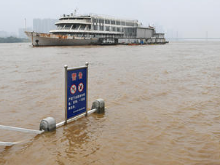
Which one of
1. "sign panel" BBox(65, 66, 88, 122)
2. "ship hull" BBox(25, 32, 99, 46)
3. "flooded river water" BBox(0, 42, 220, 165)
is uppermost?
"ship hull" BBox(25, 32, 99, 46)

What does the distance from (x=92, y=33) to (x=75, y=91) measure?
52.0 meters

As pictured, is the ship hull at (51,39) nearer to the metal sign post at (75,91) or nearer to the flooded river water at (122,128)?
the flooded river water at (122,128)

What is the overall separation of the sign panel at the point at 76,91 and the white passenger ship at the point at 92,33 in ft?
134

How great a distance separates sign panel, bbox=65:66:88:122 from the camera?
17.0 ft

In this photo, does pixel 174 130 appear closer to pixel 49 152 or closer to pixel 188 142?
pixel 188 142

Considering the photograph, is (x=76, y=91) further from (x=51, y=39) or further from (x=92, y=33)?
(x=92, y=33)

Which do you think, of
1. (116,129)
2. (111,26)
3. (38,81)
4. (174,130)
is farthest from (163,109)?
(111,26)

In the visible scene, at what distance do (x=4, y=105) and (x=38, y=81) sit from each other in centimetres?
429

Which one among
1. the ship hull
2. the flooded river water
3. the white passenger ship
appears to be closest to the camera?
the flooded river water

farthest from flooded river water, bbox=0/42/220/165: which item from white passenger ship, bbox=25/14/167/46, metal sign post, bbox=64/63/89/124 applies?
white passenger ship, bbox=25/14/167/46

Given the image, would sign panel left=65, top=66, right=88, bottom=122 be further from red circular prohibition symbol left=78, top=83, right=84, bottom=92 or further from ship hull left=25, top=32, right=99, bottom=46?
ship hull left=25, top=32, right=99, bottom=46

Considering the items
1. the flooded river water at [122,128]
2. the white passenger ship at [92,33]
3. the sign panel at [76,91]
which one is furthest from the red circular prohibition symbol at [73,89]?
the white passenger ship at [92,33]

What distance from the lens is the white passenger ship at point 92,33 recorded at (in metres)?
45.5

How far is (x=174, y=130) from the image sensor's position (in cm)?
538
